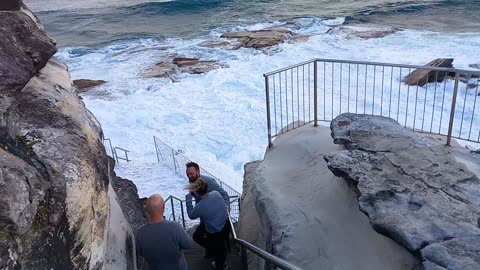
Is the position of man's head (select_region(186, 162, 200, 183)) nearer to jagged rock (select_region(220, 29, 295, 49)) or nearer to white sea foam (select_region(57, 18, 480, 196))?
white sea foam (select_region(57, 18, 480, 196))

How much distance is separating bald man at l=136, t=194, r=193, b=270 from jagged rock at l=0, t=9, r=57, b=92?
162cm

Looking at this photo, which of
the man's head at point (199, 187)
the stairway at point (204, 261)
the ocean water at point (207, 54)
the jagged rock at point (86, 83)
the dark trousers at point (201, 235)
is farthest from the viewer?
the jagged rock at point (86, 83)

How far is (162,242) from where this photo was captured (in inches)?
177

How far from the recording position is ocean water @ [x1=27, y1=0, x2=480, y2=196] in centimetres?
1521

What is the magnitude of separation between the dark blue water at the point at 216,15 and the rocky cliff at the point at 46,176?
1074 inches

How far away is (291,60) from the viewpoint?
914 inches

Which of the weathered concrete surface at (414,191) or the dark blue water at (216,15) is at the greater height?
the weathered concrete surface at (414,191)

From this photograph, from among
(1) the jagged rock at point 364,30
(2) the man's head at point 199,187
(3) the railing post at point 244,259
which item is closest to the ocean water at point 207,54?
(1) the jagged rock at point 364,30

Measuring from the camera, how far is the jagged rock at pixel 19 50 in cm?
424

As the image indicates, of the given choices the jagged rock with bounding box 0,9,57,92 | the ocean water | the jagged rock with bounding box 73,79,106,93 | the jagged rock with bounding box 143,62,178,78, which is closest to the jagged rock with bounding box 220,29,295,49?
the ocean water

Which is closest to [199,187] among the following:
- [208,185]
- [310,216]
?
[208,185]

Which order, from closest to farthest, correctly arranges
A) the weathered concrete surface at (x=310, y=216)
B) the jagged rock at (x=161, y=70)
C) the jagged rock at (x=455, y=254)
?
the jagged rock at (x=455, y=254) → the weathered concrete surface at (x=310, y=216) → the jagged rock at (x=161, y=70)

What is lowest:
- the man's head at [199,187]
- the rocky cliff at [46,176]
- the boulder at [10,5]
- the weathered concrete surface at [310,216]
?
the weathered concrete surface at [310,216]

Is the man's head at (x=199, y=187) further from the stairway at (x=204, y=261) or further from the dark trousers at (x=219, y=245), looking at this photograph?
the stairway at (x=204, y=261)
